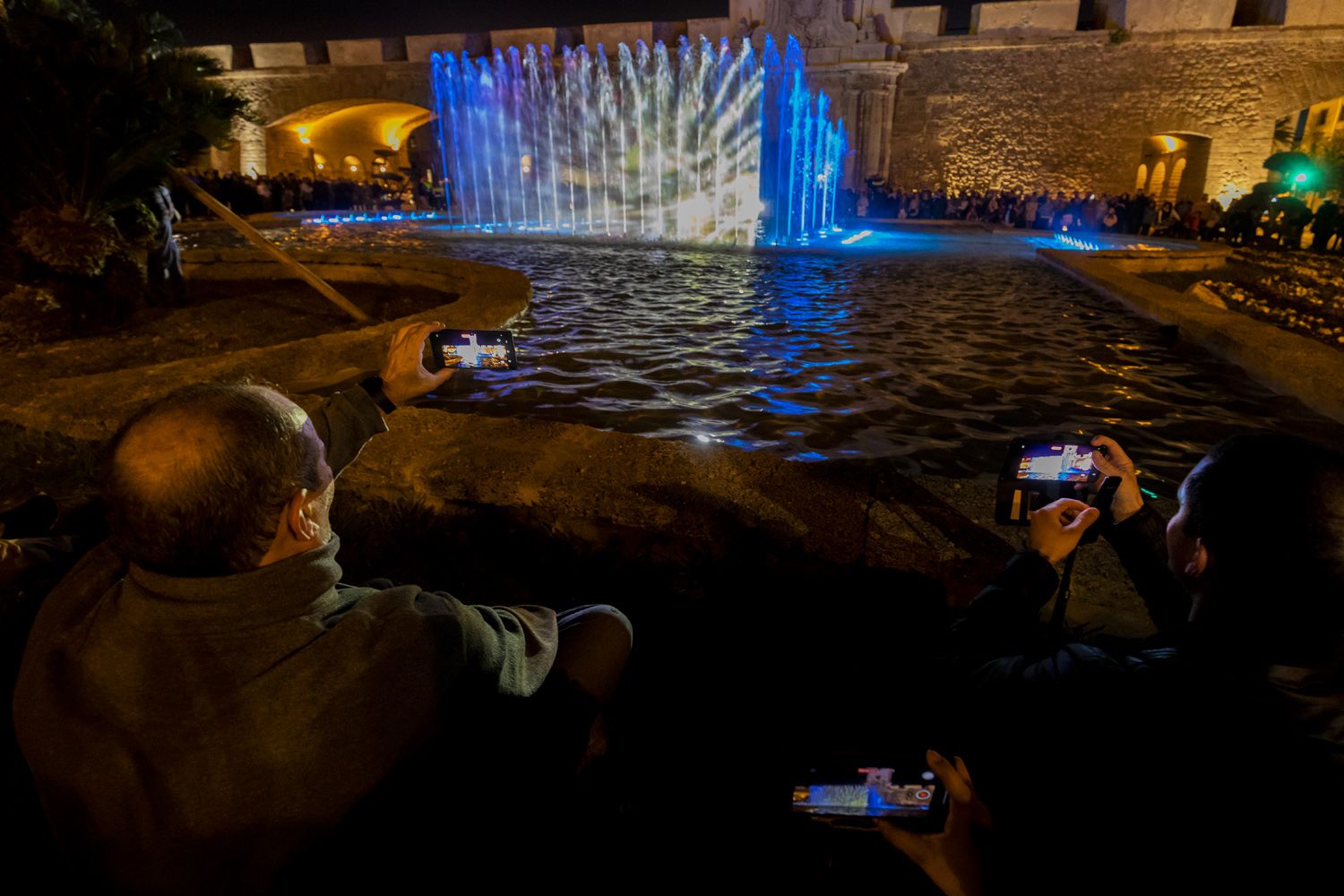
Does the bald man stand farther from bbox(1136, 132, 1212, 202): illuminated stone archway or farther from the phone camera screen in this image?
bbox(1136, 132, 1212, 202): illuminated stone archway

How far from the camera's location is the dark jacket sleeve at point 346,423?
1.78m

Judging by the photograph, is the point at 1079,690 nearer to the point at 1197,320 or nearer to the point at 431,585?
the point at 431,585

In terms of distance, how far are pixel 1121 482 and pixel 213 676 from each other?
5.99 ft

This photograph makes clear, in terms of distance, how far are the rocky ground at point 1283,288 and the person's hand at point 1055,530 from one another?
22.9ft

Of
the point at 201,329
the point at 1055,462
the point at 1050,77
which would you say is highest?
the point at 1050,77

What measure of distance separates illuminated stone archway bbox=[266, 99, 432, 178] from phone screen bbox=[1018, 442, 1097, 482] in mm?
30189

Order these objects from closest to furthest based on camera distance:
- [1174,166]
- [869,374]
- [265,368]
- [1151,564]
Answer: [1151,564] < [265,368] < [869,374] < [1174,166]

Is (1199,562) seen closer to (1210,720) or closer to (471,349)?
(1210,720)

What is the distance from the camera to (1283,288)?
30.6 ft

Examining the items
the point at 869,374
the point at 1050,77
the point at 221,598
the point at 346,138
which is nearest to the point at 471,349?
the point at 221,598

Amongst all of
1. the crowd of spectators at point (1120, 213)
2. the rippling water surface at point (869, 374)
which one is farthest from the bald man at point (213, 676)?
the crowd of spectators at point (1120, 213)

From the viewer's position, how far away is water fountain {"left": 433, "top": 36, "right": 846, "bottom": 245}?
1848 centimetres

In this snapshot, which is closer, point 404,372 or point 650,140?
point 404,372

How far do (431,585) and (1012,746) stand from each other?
1.67 m
